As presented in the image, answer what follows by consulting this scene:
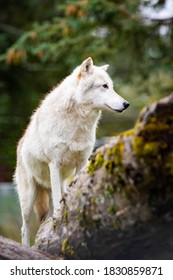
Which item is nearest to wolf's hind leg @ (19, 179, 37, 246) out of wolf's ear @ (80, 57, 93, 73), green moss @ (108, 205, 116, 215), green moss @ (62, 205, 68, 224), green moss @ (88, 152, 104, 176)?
wolf's ear @ (80, 57, 93, 73)

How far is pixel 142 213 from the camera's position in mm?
5133

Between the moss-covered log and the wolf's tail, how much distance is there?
1.51 meters

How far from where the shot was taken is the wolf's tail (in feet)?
25.2

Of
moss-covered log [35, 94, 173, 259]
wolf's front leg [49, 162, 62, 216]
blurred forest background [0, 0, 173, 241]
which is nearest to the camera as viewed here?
moss-covered log [35, 94, 173, 259]

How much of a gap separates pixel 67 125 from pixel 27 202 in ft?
3.42

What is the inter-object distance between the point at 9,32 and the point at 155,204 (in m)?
17.4

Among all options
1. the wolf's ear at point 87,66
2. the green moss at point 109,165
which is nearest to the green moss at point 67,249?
the green moss at point 109,165

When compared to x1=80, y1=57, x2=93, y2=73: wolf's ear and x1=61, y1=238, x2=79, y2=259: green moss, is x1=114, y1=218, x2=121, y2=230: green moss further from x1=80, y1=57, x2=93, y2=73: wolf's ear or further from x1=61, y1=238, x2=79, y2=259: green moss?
x1=80, y1=57, x2=93, y2=73: wolf's ear

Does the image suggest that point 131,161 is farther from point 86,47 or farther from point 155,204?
point 86,47

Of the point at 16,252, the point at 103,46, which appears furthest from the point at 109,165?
the point at 103,46

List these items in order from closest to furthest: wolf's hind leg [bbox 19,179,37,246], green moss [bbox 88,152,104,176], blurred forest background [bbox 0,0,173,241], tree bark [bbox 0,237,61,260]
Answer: green moss [bbox 88,152,104,176]
tree bark [bbox 0,237,61,260]
wolf's hind leg [bbox 19,179,37,246]
blurred forest background [bbox 0,0,173,241]

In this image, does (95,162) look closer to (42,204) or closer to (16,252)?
(16,252)

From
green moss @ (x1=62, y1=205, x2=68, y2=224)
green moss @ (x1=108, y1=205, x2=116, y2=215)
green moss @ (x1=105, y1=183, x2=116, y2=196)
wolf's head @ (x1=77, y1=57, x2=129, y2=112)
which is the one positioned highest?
wolf's head @ (x1=77, y1=57, x2=129, y2=112)

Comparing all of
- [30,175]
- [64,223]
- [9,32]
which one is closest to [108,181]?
[64,223]
